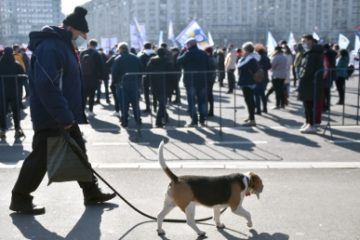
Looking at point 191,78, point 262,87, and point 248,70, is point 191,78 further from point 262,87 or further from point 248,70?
point 262,87

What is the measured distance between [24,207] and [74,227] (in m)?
0.65

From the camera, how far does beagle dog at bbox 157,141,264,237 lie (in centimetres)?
439

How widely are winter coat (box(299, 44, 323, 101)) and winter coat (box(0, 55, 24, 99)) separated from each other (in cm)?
527

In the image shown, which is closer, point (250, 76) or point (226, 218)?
point (226, 218)

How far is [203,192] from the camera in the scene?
14.5 feet

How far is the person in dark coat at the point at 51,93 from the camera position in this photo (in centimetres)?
477

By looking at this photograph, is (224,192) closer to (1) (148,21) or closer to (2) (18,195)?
(2) (18,195)

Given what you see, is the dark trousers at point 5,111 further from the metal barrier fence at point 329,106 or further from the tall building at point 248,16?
the tall building at point 248,16

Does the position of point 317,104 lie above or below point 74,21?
below

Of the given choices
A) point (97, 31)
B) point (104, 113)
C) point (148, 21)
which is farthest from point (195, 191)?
point (97, 31)

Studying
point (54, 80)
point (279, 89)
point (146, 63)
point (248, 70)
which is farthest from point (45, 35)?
point (279, 89)

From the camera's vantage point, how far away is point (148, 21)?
405 ft

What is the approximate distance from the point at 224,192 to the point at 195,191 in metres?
0.27

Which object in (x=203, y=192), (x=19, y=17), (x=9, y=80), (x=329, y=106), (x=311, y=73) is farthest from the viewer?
(x=19, y=17)
